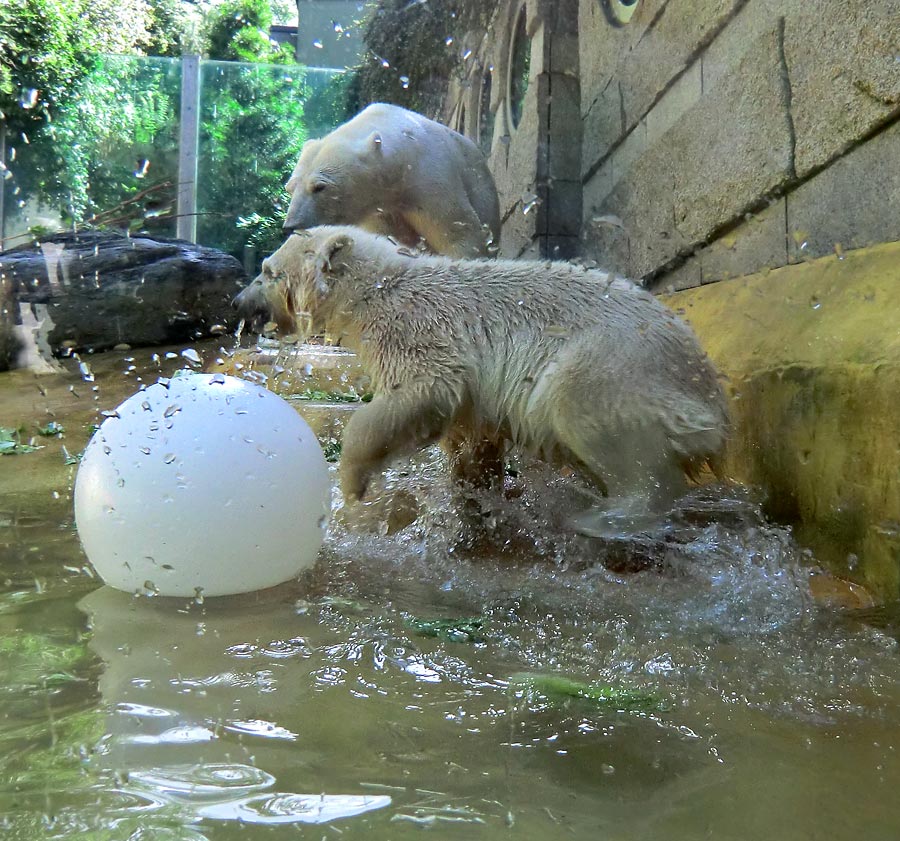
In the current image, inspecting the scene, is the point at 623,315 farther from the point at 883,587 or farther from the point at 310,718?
the point at 310,718

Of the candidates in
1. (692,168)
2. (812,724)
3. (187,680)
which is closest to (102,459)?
(187,680)

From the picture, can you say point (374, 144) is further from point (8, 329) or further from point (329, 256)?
point (8, 329)

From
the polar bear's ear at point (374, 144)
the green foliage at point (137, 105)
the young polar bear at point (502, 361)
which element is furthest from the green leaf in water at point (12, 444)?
the polar bear's ear at point (374, 144)

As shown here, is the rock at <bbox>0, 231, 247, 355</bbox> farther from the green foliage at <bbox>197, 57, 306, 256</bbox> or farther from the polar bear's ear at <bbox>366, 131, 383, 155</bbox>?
the polar bear's ear at <bbox>366, 131, 383, 155</bbox>

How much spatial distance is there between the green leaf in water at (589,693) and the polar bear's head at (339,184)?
10.4 ft

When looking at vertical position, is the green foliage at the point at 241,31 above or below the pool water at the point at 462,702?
above

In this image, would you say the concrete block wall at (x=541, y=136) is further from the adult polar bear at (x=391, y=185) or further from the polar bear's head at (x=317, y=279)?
the polar bear's head at (x=317, y=279)

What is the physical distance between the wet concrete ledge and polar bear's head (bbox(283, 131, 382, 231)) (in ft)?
7.32

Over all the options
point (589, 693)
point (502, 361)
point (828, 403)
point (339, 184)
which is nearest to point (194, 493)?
point (589, 693)

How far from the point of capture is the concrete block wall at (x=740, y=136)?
2361 mm

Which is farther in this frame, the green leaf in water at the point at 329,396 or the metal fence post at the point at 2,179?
the metal fence post at the point at 2,179

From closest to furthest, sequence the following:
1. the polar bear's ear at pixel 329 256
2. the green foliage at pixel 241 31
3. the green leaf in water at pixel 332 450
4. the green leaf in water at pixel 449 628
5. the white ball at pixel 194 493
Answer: the green leaf in water at pixel 449 628 → the white ball at pixel 194 493 → the polar bear's ear at pixel 329 256 → the green leaf in water at pixel 332 450 → the green foliage at pixel 241 31

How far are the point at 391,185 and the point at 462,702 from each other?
3.49m

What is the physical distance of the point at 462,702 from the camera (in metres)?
1.29
